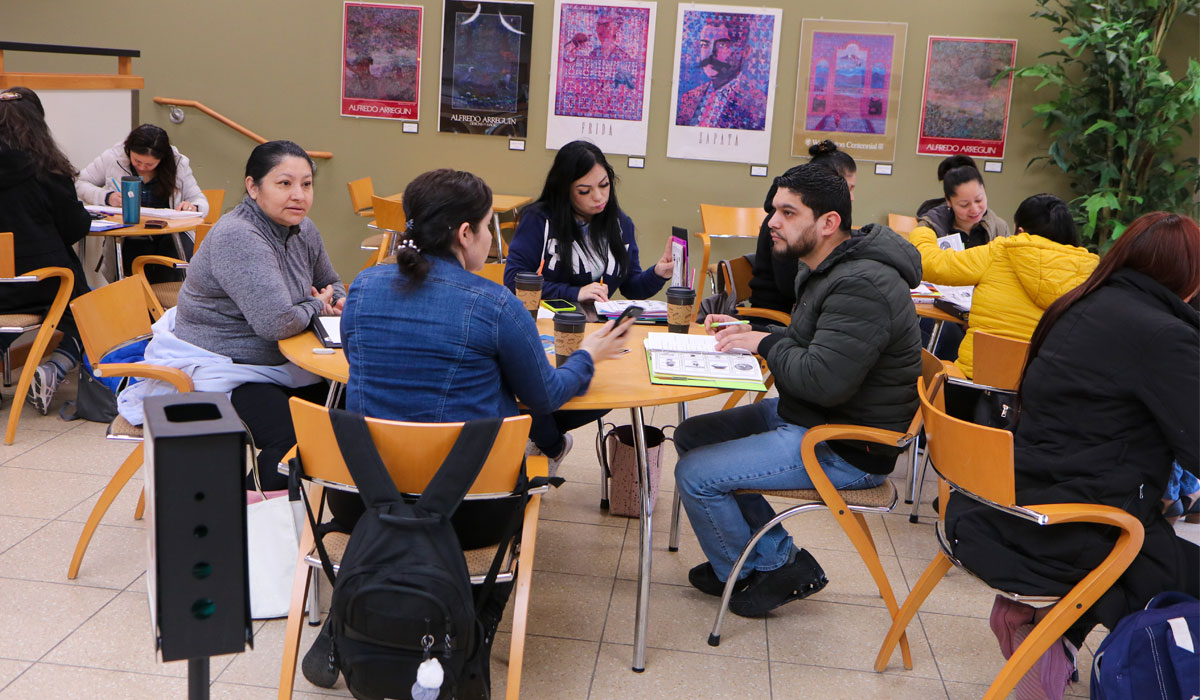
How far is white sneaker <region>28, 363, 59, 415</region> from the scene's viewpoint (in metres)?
4.01

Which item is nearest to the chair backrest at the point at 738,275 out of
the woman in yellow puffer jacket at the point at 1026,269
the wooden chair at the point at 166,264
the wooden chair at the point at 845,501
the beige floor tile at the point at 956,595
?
the woman in yellow puffer jacket at the point at 1026,269

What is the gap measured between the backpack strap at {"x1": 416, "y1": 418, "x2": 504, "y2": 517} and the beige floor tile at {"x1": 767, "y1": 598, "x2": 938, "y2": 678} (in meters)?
1.12

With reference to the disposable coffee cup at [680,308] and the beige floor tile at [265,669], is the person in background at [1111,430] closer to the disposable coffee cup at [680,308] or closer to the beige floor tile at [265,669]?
the disposable coffee cup at [680,308]

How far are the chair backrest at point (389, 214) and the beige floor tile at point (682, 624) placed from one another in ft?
9.98

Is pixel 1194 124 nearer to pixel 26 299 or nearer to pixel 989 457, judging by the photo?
pixel 989 457

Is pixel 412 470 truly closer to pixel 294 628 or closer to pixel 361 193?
pixel 294 628

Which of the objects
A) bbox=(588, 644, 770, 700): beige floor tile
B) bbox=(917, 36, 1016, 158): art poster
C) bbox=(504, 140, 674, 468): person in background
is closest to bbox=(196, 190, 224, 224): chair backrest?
bbox=(504, 140, 674, 468): person in background

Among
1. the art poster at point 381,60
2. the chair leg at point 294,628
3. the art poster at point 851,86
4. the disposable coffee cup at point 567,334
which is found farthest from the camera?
the art poster at point 381,60

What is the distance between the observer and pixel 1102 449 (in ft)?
6.57

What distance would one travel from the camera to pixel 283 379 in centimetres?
290

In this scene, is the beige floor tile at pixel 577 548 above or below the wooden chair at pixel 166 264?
below

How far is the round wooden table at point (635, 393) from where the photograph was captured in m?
2.26

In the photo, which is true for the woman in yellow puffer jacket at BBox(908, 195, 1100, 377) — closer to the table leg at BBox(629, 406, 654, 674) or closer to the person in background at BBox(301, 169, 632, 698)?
the table leg at BBox(629, 406, 654, 674)

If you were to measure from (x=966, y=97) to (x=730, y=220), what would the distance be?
1707 millimetres
